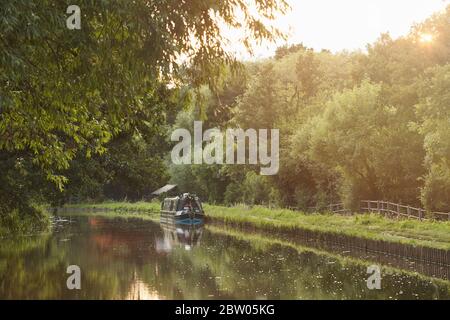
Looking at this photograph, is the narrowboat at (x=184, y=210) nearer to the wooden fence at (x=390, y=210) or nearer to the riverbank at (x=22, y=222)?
the wooden fence at (x=390, y=210)

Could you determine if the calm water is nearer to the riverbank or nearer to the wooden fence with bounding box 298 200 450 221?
the riverbank

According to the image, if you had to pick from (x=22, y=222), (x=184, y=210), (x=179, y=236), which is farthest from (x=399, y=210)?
(x=184, y=210)

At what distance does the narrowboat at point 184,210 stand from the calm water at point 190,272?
1638 centimetres

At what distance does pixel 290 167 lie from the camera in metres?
55.9

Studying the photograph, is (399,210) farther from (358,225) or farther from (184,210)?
(184,210)

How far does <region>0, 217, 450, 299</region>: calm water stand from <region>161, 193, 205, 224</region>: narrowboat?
16376 mm

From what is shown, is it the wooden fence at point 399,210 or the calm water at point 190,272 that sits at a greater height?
the wooden fence at point 399,210

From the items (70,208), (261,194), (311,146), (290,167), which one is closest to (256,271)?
(311,146)

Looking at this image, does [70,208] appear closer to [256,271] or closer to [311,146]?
[311,146]

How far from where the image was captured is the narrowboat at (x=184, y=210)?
59.7m

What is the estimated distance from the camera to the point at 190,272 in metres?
27.5

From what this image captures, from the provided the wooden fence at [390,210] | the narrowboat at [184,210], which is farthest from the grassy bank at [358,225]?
the wooden fence at [390,210]

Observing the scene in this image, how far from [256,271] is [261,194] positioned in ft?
116

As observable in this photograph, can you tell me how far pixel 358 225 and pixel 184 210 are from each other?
26404 millimetres
